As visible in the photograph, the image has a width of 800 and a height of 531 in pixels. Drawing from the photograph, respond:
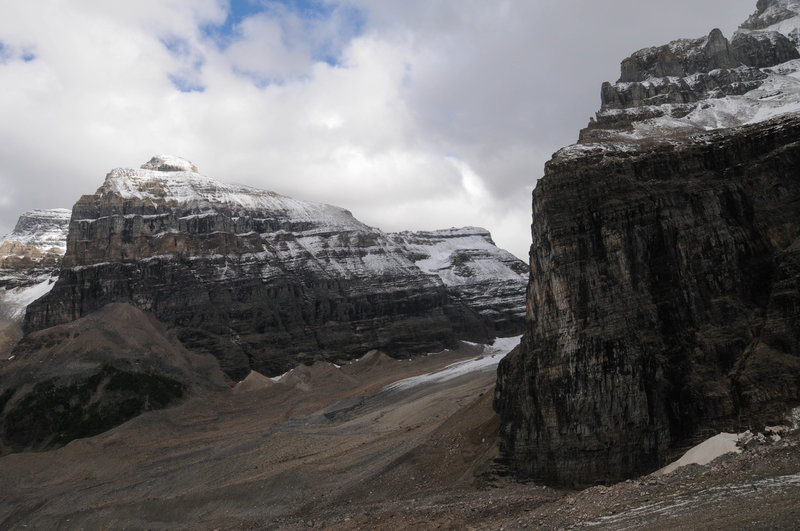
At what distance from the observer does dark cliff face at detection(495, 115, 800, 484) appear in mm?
38875

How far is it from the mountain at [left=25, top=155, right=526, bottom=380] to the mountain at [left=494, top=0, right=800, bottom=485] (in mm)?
116719

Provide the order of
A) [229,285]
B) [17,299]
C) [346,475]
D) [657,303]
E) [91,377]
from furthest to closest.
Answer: [17,299] < [229,285] < [91,377] < [346,475] < [657,303]

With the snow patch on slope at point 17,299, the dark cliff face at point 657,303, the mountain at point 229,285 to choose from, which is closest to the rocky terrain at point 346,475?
the dark cliff face at point 657,303

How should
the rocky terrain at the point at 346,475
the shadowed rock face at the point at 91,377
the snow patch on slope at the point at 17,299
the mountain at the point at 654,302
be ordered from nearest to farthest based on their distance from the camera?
the rocky terrain at the point at 346,475 < the mountain at the point at 654,302 < the shadowed rock face at the point at 91,377 < the snow patch on slope at the point at 17,299

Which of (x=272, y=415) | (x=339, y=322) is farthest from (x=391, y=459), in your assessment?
(x=339, y=322)

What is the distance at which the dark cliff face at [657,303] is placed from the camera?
38.9m

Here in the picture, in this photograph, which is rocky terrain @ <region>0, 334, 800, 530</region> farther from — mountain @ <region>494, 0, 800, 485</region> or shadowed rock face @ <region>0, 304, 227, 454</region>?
shadowed rock face @ <region>0, 304, 227, 454</region>

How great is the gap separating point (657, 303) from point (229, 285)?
463 ft

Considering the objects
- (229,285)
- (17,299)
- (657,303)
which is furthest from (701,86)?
(17,299)

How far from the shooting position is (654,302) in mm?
43969

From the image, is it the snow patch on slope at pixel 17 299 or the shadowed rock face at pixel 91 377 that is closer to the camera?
the shadowed rock face at pixel 91 377

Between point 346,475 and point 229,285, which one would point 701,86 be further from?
point 229,285

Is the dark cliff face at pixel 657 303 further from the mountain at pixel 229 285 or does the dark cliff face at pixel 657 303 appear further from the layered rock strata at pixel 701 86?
the mountain at pixel 229 285

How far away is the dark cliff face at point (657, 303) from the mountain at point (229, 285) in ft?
383
